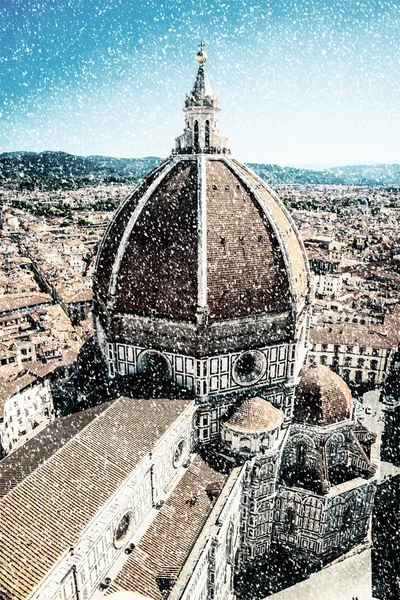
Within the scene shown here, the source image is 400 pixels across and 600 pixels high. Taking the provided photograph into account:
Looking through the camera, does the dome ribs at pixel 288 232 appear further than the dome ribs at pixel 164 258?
Yes

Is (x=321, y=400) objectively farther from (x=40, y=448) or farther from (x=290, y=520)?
(x=40, y=448)

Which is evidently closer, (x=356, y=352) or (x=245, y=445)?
(x=245, y=445)

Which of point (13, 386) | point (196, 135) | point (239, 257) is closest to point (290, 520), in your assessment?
point (239, 257)

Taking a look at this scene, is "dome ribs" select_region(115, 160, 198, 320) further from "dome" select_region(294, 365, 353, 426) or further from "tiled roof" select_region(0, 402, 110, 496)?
"dome" select_region(294, 365, 353, 426)

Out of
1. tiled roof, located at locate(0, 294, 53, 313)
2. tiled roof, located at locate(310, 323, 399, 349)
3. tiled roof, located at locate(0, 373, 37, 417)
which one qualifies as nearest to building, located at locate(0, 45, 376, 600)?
tiled roof, located at locate(0, 373, 37, 417)

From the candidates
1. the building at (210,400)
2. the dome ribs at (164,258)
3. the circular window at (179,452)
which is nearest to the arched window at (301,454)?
the building at (210,400)

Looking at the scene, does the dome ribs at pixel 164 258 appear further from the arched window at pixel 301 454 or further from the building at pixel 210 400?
the arched window at pixel 301 454
